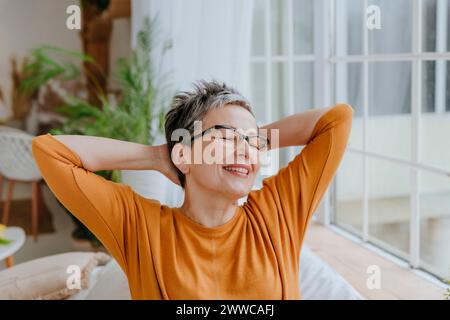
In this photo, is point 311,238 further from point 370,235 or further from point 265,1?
point 265,1

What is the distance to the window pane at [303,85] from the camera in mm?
3174

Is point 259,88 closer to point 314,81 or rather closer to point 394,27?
point 314,81

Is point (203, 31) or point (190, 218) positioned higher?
point (203, 31)

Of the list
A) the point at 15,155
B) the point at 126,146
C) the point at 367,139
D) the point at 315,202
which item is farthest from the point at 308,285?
the point at 15,155

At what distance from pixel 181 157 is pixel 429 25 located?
1324 millimetres

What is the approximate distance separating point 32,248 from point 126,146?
2.81 m

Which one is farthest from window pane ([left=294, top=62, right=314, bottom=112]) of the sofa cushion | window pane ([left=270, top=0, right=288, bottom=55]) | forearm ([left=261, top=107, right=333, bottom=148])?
forearm ([left=261, top=107, right=333, bottom=148])

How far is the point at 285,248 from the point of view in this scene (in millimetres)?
1219

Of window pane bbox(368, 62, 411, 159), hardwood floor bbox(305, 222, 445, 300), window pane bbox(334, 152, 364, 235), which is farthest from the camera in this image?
window pane bbox(334, 152, 364, 235)

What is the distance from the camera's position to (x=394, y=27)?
2.41 m

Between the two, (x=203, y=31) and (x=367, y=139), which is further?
(x=367, y=139)

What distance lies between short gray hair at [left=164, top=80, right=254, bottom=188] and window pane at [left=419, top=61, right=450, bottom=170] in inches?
45.7

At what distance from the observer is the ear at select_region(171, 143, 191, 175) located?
3.95 feet

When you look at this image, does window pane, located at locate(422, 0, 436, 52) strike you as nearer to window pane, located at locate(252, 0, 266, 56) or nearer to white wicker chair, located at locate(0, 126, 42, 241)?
window pane, located at locate(252, 0, 266, 56)
